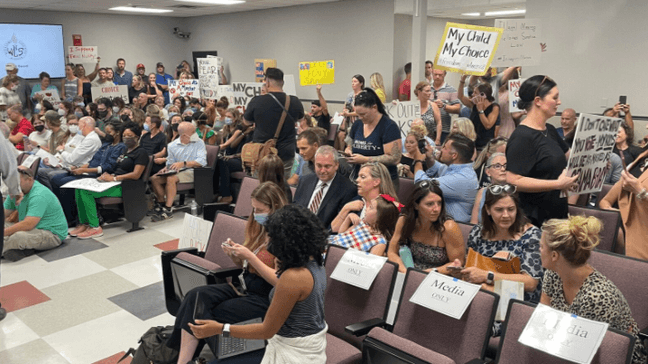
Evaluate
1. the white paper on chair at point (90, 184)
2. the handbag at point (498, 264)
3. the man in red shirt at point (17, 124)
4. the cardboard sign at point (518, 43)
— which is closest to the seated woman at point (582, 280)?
the handbag at point (498, 264)

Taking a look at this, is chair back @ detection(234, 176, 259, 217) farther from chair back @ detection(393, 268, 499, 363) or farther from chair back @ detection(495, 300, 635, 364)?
chair back @ detection(495, 300, 635, 364)

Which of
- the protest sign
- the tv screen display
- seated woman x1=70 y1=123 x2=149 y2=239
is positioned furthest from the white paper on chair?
the tv screen display

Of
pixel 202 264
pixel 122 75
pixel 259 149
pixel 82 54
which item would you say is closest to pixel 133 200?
pixel 259 149

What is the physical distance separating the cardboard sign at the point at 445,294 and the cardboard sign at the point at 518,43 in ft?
12.7

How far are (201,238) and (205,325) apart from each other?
144 cm

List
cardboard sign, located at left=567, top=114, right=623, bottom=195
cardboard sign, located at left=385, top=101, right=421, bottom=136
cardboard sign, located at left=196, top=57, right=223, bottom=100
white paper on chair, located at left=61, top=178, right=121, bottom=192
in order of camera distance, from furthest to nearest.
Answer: cardboard sign, located at left=196, top=57, right=223, bottom=100
white paper on chair, located at left=61, top=178, right=121, bottom=192
cardboard sign, located at left=385, top=101, right=421, bottom=136
cardboard sign, located at left=567, top=114, right=623, bottom=195

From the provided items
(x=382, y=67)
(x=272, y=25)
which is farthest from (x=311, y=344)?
(x=272, y=25)

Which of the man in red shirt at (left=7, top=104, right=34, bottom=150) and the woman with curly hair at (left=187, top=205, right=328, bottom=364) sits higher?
the man in red shirt at (left=7, top=104, right=34, bottom=150)

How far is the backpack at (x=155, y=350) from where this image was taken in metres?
2.89

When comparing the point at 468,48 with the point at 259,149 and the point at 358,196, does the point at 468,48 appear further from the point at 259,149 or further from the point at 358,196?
the point at 358,196

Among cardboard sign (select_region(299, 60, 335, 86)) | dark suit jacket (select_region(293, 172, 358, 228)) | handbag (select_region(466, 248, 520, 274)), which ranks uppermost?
cardboard sign (select_region(299, 60, 335, 86))

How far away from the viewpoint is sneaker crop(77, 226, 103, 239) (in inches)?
225

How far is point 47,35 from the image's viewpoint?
491 inches

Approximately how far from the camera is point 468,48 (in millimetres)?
5371
